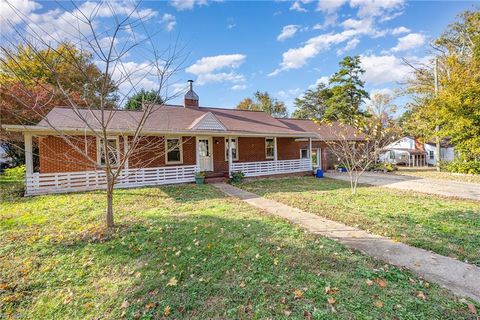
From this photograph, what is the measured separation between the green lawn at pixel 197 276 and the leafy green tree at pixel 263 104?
3467cm

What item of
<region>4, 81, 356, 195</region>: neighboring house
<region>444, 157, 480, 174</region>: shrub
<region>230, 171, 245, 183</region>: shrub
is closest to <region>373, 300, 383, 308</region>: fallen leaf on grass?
<region>4, 81, 356, 195</region>: neighboring house

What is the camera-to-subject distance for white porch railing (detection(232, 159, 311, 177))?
13703 millimetres

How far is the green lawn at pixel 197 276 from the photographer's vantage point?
2.72 metres

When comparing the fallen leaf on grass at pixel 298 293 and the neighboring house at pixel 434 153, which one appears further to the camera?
the neighboring house at pixel 434 153

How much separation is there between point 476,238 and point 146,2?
8.15 meters

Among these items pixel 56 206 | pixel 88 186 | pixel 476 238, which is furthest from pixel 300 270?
pixel 88 186

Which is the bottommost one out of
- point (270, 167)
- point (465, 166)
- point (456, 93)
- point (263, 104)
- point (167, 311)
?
point (167, 311)

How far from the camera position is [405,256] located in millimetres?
3867

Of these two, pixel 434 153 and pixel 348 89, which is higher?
pixel 348 89

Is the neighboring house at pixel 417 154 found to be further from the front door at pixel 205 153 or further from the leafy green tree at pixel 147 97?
the leafy green tree at pixel 147 97

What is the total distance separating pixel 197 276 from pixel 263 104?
37155mm

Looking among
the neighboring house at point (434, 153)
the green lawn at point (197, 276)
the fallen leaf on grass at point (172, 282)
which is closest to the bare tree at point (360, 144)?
the green lawn at point (197, 276)

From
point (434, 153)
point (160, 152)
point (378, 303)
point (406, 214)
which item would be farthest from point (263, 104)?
point (378, 303)

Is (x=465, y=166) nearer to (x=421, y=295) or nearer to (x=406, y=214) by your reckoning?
(x=406, y=214)
